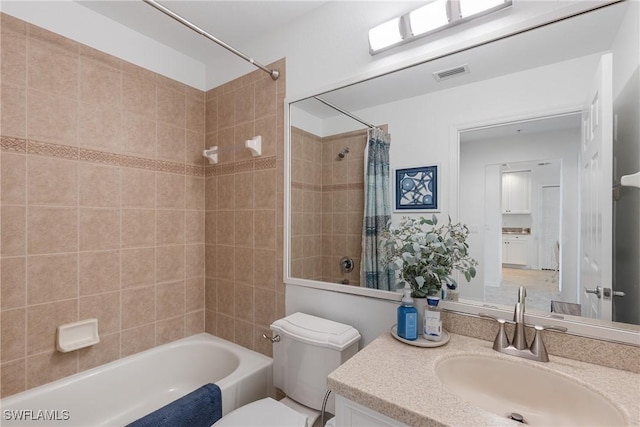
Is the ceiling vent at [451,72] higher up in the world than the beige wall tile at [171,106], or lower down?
lower down

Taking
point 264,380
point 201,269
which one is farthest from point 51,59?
point 264,380

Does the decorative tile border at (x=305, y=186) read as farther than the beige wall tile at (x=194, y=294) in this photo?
No

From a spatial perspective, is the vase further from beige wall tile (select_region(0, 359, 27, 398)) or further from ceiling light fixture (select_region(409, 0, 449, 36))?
beige wall tile (select_region(0, 359, 27, 398))

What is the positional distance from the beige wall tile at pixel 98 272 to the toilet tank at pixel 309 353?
1076 millimetres

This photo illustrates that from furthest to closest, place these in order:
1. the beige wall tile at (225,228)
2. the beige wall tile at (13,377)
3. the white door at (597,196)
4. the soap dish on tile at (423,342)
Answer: the beige wall tile at (225,228), the beige wall tile at (13,377), the soap dish on tile at (423,342), the white door at (597,196)

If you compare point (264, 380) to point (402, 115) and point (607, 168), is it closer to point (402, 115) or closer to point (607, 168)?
point (402, 115)

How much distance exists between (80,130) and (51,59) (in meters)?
0.37

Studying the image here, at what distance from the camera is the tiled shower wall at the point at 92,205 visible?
1.48 meters

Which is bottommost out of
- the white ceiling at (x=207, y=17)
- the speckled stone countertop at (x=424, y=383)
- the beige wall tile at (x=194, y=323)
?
the beige wall tile at (x=194, y=323)

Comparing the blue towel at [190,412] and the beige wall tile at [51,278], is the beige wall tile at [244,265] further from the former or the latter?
the beige wall tile at [51,278]

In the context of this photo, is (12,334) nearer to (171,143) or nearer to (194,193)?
(194,193)

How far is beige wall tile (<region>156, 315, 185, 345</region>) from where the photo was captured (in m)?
2.02

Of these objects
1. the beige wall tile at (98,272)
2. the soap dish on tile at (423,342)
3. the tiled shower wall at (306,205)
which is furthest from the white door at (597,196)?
the beige wall tile at (98,272)

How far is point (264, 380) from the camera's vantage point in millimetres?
1758
